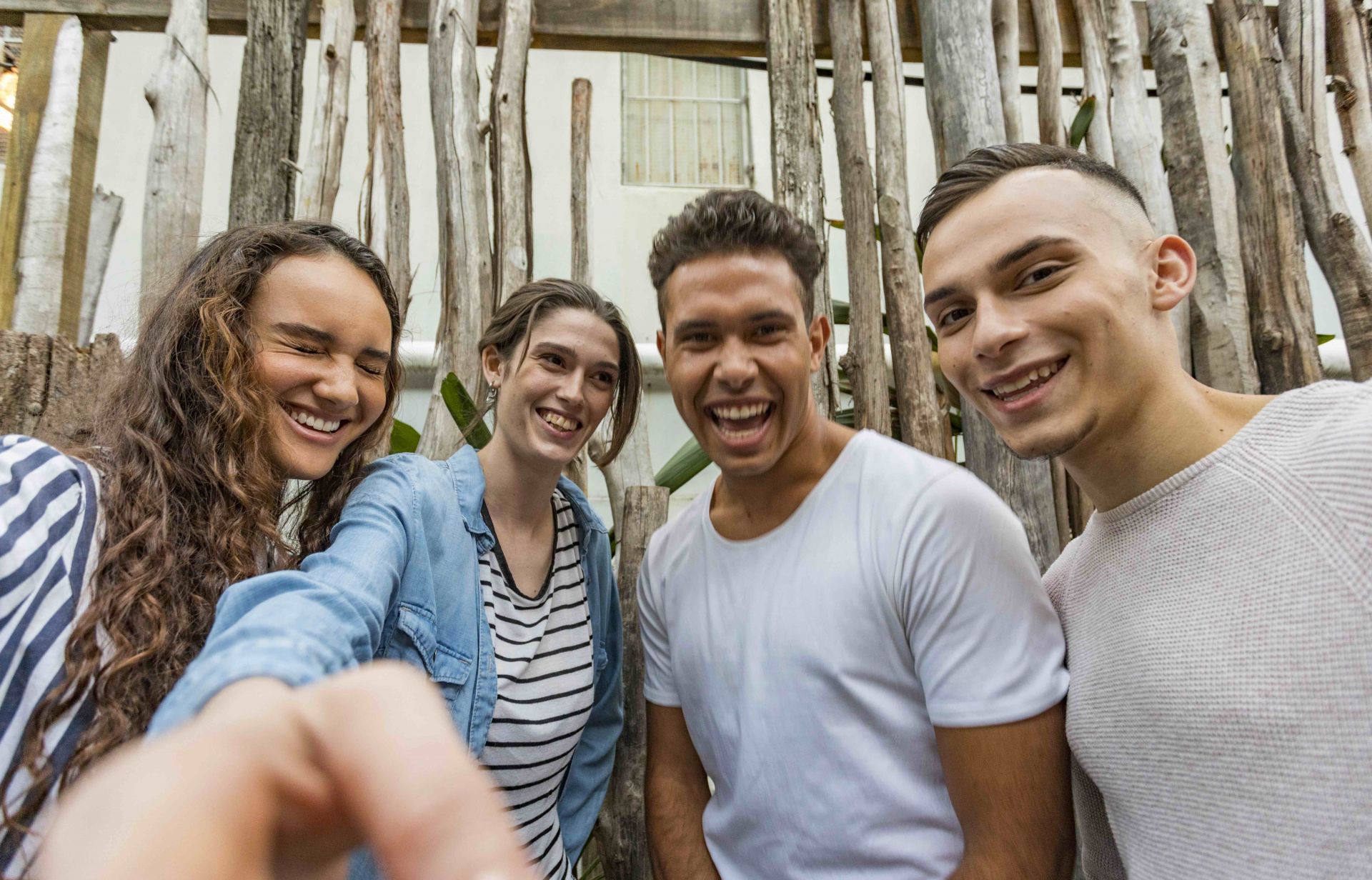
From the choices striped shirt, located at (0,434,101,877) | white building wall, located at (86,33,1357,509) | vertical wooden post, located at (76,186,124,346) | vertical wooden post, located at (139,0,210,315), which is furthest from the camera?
white building wall, located at (86,33,1357,509)

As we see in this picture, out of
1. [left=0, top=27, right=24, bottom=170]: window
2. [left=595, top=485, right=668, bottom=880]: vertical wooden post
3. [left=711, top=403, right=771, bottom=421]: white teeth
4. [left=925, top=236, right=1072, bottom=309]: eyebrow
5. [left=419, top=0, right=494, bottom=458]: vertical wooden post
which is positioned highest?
[left=0, top=27, right=24, bottom=170]: window

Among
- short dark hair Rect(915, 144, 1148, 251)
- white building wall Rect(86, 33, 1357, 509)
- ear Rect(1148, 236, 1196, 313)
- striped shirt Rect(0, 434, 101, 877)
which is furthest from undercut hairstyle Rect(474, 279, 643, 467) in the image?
white building wall Rect(86, 33, 1357, 509)

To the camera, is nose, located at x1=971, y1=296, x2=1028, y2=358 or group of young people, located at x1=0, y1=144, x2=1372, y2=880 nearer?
group of young people, located at x1=0, y1=144, x2=1372, y2=880

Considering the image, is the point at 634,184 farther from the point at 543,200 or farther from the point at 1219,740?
the point at 1219,740

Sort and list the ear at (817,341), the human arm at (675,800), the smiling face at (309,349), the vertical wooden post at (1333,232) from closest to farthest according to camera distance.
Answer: the smiling face at (309,349)
the human arm at (675,800)
the ear at (817,341)
the vertical wooden post at (1333,232)

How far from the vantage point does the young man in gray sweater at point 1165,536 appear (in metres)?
0.82

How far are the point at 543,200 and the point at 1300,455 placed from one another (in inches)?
184

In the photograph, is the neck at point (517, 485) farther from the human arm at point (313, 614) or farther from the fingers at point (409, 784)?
the fingers at point (409, 784)

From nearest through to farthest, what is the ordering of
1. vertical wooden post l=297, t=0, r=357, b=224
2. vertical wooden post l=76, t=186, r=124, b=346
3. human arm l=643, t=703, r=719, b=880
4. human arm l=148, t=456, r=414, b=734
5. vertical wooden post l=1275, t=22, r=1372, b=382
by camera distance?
human arm l=148, t=456, r=414, b=734
human arm l=643, t=703, r=719, b=880
vertical wooden post l=1275, t=22, r=1372, b=382
vertical wooden post l=297, t=0, r=357, b=224
vertical wooden post l=76, t=186, r=124, b=346

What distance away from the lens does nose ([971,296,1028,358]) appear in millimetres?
1045

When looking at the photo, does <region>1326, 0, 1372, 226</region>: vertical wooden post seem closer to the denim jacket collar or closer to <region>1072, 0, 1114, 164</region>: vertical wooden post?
<region>1072, 0, 1114, 164</region>: vertical wooden post

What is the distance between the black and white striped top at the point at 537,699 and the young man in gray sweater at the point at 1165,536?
849mm

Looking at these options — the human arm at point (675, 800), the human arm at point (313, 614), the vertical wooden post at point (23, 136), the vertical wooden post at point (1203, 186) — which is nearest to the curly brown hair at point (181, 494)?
the human arm at point (313, 614)

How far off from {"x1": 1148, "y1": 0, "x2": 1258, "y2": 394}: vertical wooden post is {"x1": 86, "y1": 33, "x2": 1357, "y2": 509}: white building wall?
268cm
